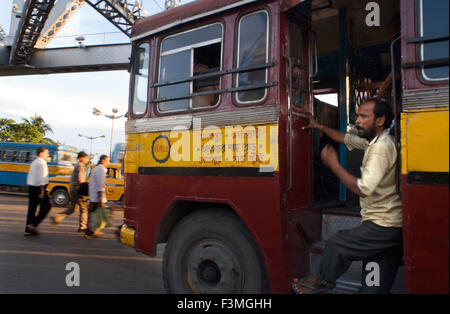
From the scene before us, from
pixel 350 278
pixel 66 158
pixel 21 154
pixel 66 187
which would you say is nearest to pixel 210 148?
pixel 350 278

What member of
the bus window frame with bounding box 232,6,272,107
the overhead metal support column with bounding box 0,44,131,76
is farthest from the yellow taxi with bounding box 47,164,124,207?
the bus window frame with bounding box 232,6,272,107

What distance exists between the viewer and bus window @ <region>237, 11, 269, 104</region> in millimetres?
2859

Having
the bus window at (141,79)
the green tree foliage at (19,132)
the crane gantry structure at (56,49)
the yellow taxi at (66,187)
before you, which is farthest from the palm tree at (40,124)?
the bus window at (141,79)

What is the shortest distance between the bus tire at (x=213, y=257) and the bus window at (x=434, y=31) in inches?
72.0

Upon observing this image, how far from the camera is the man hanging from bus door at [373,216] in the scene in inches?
90.1

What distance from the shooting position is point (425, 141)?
6.68ft

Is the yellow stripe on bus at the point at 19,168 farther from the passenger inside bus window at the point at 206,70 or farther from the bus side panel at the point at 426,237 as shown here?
the bus side panel at the point at 426,237

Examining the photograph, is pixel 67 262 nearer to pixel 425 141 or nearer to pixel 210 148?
pixel 210 148

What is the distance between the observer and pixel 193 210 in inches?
131

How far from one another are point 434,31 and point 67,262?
5651 millimetres

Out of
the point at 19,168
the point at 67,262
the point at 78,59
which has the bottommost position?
the point at 67,262
